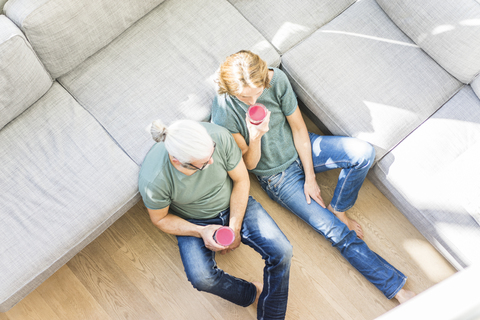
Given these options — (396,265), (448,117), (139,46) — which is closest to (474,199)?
(448,117)

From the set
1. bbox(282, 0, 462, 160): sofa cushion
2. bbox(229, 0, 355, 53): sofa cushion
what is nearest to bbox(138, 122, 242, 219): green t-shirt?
bbox(282, 0, 462, 160): sofa cushion

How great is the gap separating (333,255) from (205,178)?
0.86 metres

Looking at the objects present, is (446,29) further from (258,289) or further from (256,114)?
(258,289)

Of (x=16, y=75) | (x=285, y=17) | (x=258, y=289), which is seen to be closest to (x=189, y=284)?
(x=258, y=289)

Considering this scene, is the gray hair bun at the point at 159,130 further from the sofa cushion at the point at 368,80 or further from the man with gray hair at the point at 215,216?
the sofa cushion at the point at 368,80

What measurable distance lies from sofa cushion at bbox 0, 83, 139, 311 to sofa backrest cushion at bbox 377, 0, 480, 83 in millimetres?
1463

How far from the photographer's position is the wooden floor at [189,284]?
188 centimetres

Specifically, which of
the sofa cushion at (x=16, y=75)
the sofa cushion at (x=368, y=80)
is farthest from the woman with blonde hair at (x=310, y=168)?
the sofa cushion at (x=16, y=75)

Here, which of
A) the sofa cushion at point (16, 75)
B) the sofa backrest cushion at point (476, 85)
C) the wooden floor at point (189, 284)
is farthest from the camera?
the wooden floor at point (189, 284)

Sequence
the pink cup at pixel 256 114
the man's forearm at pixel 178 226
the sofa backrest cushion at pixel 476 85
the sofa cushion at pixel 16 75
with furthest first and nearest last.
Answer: the sofa backrest cushion at pixel 476 85
the man's forearm at pixel 178 226
the sofa cushion at pixel 16 75
the pink cup at pixel 256 114

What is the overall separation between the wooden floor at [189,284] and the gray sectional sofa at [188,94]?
0.18m

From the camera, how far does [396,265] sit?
6.39ft

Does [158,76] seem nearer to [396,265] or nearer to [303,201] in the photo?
[303,201]

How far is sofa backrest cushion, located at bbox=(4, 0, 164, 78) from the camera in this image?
5.12 feet
